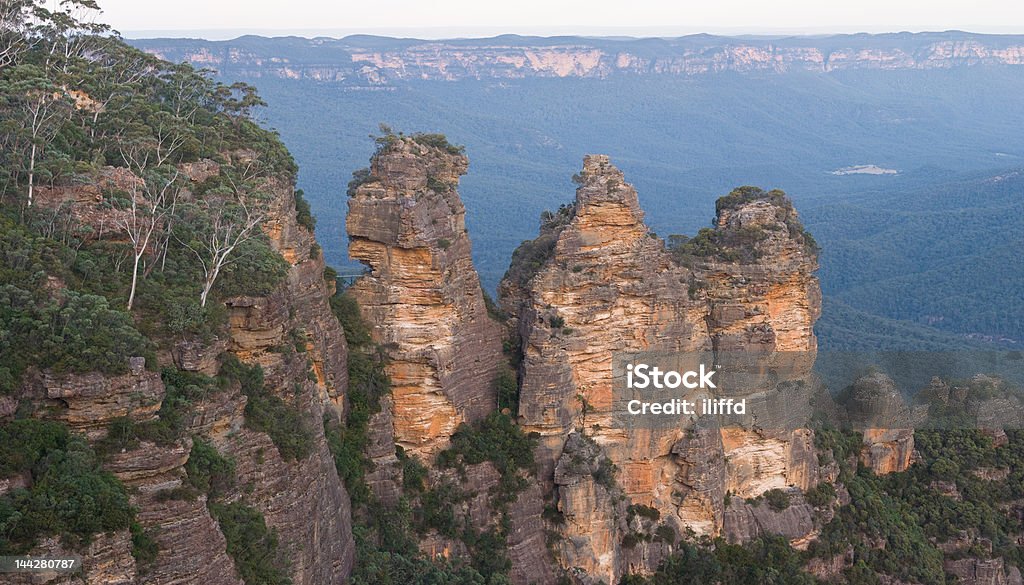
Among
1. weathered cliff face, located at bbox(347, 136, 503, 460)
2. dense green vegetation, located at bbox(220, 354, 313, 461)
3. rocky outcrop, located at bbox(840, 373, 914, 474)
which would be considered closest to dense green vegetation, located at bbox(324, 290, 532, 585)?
weathered cliff face, located at bbox(347, 136, 503, 460)

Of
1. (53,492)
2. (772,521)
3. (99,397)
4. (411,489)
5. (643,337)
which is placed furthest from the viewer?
(772,521)

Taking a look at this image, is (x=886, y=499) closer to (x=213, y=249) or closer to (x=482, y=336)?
(x=482, y=336)

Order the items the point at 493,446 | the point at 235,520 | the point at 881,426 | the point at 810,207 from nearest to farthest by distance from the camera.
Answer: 1. the point at 235,520
2. the point at 493,446
3. the point at 881,426
4. the point at 810,207

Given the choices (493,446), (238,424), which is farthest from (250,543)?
(493,446)

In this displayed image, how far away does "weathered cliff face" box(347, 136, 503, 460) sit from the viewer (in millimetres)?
33688

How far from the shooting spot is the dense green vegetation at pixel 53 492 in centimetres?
1945

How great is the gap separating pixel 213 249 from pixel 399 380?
30.7ft

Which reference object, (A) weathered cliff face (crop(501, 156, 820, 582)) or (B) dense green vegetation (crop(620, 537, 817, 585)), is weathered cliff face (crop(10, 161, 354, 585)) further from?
(B) dense green vegetation (crop(620, 537, 817, 585))

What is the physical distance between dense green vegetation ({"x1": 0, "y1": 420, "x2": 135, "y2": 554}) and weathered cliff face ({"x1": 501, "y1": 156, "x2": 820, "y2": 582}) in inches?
678

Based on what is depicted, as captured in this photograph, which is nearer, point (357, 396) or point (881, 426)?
point (357, 396)

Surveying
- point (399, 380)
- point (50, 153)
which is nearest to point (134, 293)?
point (50, 153)

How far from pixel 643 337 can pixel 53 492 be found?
2120 cm

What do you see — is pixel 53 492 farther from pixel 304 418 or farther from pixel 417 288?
pixel 417 288

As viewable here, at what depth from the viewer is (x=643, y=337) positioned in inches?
1474
